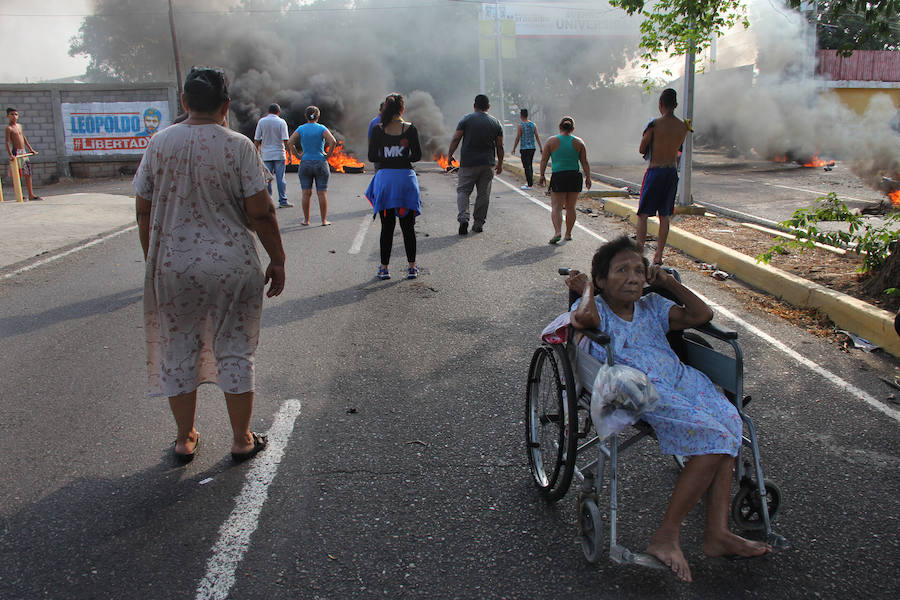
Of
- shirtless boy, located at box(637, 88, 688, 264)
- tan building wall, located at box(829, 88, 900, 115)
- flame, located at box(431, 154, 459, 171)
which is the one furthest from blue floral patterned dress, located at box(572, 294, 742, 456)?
tan building wall, located at box(829, 88, 900, 115)

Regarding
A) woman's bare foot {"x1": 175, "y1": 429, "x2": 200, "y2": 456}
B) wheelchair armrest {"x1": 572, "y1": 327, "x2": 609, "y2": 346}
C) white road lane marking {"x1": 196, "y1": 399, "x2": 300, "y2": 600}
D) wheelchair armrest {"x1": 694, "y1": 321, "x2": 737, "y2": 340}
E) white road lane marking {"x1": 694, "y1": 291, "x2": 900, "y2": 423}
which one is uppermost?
wheelchair armrest {"x1": 572, "y1": 327, "x2": 609, "y2": 346}

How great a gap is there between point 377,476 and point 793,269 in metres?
5.69

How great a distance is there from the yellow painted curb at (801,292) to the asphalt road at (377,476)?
397mm

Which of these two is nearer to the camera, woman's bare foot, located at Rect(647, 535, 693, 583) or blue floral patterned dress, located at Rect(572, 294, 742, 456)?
woman's bare foot, located at Rect(647, 535, 693, 583)

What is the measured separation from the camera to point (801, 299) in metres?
6.41

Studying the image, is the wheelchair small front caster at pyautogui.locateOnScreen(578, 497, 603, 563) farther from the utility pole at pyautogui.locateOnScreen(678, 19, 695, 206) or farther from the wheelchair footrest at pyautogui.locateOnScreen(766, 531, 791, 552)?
the utility pole at pyautogui.locateOnScreen(678, 19, 695, 206)

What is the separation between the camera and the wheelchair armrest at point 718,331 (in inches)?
109

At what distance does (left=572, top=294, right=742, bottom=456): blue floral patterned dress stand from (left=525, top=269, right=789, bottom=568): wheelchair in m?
0.08

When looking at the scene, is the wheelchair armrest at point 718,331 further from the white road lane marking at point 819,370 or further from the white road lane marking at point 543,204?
the white road lane marking at point 543,204

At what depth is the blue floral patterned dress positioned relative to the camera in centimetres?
258

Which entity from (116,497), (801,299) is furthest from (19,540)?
(801,299)

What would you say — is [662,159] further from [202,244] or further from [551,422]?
[202,244]

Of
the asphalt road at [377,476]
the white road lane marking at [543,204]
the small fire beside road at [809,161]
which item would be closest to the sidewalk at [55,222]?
the asphalt road at [377,476]

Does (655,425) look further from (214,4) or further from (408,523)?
(214,4)
